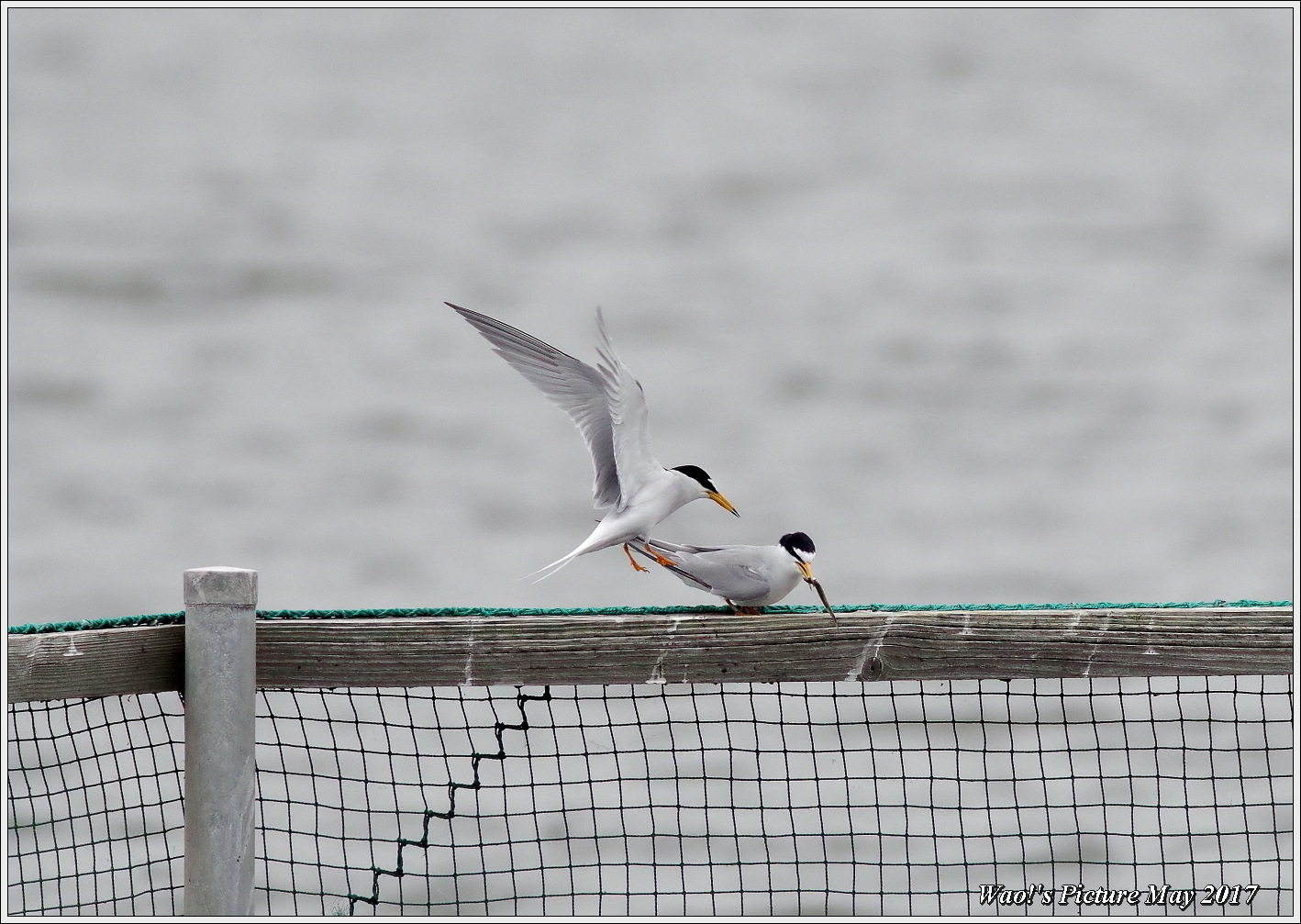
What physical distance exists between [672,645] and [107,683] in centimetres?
117

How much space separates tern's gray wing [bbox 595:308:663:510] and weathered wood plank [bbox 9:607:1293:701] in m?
1.45

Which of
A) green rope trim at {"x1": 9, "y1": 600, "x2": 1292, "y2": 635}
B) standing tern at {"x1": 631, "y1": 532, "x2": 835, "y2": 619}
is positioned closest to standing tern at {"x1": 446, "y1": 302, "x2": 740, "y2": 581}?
standing tern at {"x1": 631, "y1": 532, "x2": 835, "y2": 619}

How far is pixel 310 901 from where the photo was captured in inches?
450

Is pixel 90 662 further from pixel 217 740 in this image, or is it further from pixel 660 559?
pixel 660 559

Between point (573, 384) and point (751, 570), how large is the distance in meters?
1.22

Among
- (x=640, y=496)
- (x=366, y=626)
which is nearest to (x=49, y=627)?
(x=366, y=626)

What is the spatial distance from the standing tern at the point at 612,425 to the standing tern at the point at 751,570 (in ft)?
1.42

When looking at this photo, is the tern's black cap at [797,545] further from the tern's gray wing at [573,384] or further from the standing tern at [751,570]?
the tern's gray wing at [573,384]

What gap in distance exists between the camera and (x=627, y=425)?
177 inches

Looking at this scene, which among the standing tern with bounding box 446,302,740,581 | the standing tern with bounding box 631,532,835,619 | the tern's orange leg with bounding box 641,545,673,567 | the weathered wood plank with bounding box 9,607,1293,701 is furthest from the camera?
the standing tern with bounding box 446,302,740,581

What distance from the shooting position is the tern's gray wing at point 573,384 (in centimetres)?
437

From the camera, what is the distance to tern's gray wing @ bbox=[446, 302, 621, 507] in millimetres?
4371

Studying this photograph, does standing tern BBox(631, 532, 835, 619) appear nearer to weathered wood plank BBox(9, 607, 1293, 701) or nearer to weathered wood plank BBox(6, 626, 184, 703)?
weathered wood plank BBox(9, 607, 1293, 701)

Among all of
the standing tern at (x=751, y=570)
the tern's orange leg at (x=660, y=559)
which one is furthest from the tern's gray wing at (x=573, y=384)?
the standing tern at (x=751, y=570)
